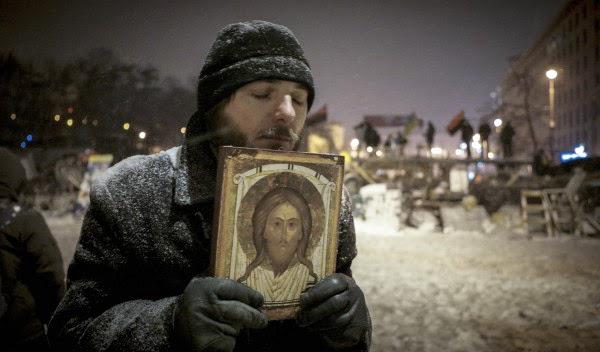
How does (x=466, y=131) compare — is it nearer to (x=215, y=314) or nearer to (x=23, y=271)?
(x=23, y=271)

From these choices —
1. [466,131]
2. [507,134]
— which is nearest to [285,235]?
[507,134]

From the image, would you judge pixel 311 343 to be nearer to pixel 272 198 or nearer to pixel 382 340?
pixel 272 198

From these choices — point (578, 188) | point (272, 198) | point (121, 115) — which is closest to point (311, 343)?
point (272, 198)

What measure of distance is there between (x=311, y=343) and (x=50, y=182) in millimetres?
29838

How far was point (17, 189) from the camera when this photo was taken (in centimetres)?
292

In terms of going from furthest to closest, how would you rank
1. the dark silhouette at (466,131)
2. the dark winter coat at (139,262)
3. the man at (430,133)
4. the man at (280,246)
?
the man at (430,133) → the dark silhouette at (466,131) → the dark winter coat at (139,262) → the man at (280,246)

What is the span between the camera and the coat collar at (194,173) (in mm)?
1521

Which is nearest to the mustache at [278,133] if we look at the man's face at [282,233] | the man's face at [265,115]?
the man's face at [265,115]

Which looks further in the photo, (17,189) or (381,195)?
(381,195)

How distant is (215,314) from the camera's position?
112cm

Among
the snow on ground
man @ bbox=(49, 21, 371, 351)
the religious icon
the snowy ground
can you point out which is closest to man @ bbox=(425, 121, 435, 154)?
the snowy ground

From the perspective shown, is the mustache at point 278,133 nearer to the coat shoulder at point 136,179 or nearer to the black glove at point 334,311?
the coat shoulder at point 136,179

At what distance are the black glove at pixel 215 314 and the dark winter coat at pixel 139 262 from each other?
7.2 inches

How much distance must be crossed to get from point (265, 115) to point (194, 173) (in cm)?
38
